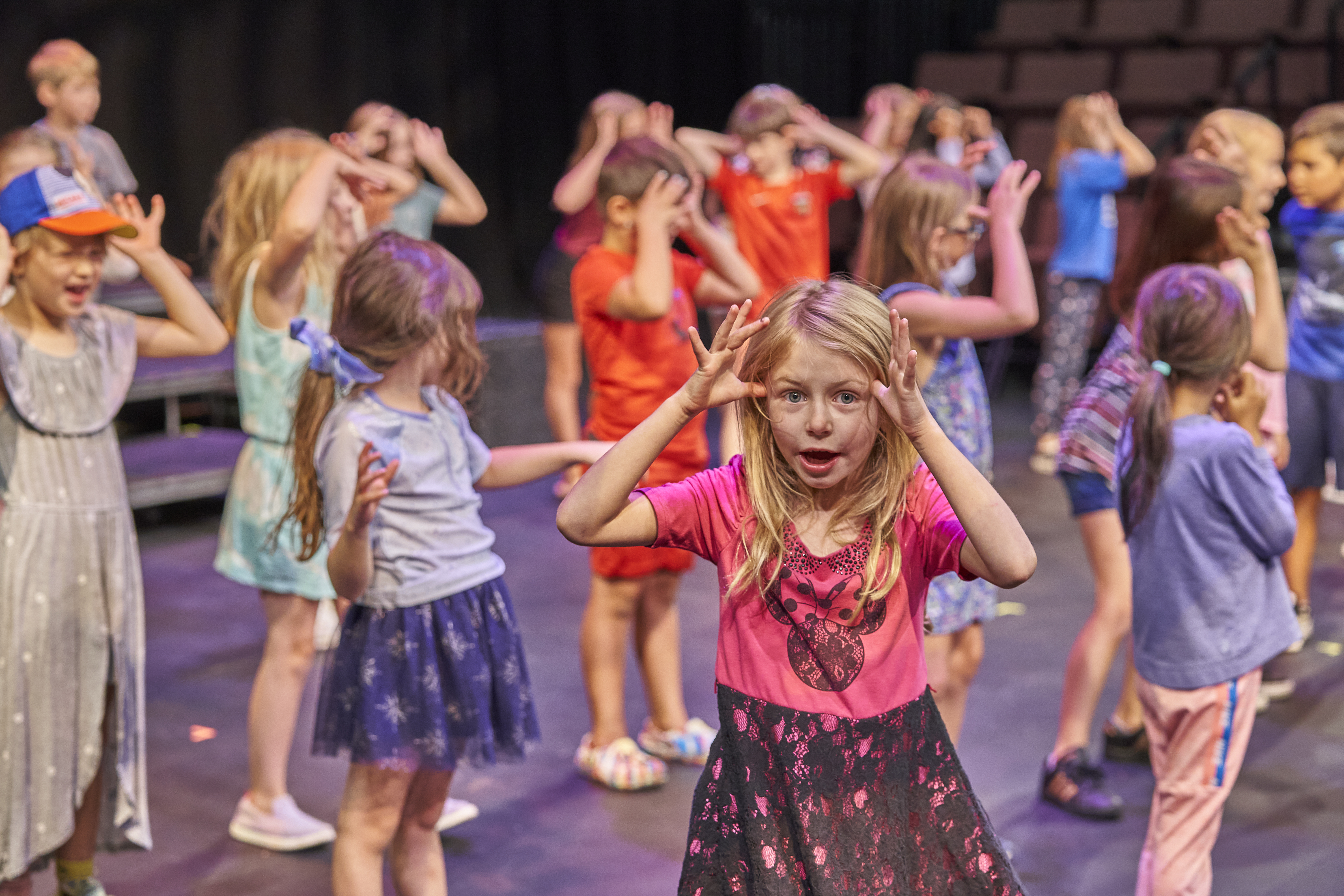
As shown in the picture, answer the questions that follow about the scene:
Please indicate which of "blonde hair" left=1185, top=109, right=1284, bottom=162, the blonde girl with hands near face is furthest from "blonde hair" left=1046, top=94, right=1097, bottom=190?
the blonde girl with hands near face

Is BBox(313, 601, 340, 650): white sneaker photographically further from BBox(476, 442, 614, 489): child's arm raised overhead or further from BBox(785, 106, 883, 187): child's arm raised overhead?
BBox(785, 106, 883, 187): child's arm raised overhead

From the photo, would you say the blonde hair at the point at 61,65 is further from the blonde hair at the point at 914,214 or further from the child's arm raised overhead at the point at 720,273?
the blonde hair at the point at 914,214

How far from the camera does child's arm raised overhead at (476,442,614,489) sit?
86.5 inches

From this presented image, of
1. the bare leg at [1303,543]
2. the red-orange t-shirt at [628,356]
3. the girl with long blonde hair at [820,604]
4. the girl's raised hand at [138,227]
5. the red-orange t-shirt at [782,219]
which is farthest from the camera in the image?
the red-orange t-shirt at [782,219]

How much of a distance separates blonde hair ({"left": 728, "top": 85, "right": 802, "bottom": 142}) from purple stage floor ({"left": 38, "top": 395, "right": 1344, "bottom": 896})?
1.59 metres

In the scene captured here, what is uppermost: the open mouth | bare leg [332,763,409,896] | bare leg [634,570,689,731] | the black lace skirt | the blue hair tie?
the open mouth

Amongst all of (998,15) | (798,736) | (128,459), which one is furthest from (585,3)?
(798,736)

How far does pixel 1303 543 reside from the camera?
3969mm

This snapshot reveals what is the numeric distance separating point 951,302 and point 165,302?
4.83ft

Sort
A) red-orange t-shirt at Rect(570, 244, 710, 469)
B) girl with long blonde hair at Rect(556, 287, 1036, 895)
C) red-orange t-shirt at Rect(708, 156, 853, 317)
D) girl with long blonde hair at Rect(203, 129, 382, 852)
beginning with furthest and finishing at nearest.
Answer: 1. red-orange t-shirt at Rect(708, 156, 853, 317)
2. red-orange t-shirt at Rect(570, 244, 710, 469)
3. girl with long blonde hair at Rect(203, 129, 382, 852)
4. girl with long blonde hair at Rect(556, 287, 1036, 895)

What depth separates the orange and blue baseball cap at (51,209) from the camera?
7.59 feet

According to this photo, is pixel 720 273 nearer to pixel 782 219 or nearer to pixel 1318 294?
pixel 782 219

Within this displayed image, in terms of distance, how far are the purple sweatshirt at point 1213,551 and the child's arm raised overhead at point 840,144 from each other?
2719mm

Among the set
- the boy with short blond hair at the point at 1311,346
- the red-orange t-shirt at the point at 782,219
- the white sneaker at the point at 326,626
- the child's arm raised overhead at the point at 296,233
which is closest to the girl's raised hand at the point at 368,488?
the child's arm raised overhead at the point at 296,233
